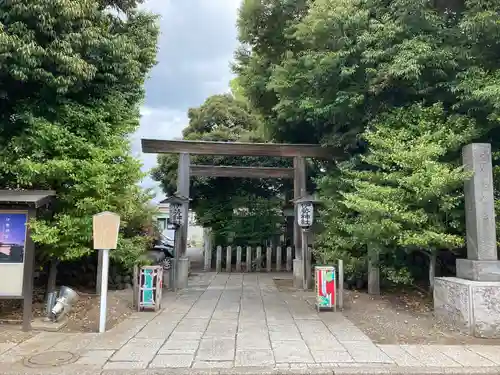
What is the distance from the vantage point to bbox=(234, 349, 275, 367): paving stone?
14.9ft

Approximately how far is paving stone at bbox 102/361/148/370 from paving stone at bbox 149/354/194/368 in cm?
11

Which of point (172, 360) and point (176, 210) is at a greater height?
point (176, 210)

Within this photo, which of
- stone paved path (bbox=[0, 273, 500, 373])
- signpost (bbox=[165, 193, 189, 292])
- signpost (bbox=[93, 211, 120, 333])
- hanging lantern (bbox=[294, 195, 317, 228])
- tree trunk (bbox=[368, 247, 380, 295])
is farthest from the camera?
signpost (bbox=[165, 193, 189, 292])

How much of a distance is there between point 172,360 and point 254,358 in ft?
3.15

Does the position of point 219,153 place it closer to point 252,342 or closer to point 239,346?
point 252,342

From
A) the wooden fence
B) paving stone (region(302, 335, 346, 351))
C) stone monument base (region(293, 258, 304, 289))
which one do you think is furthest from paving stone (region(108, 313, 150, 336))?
the wooden fence

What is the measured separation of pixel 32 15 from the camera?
6.37 m

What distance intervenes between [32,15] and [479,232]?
8080 millimetres

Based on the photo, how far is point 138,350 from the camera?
199 inches

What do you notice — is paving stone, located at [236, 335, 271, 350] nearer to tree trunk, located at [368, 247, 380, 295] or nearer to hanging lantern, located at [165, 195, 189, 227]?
tree trunk, located at [368, 247, 380, 295]

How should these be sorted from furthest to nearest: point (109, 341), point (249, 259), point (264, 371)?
point (249, 259) < point (109, 341) < point (264, 371)

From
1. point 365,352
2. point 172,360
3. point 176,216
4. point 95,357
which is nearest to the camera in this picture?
point 172,360

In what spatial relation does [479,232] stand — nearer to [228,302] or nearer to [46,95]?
[228,302]

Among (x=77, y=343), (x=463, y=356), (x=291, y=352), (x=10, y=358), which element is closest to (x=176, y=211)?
(x=77, y=343)
